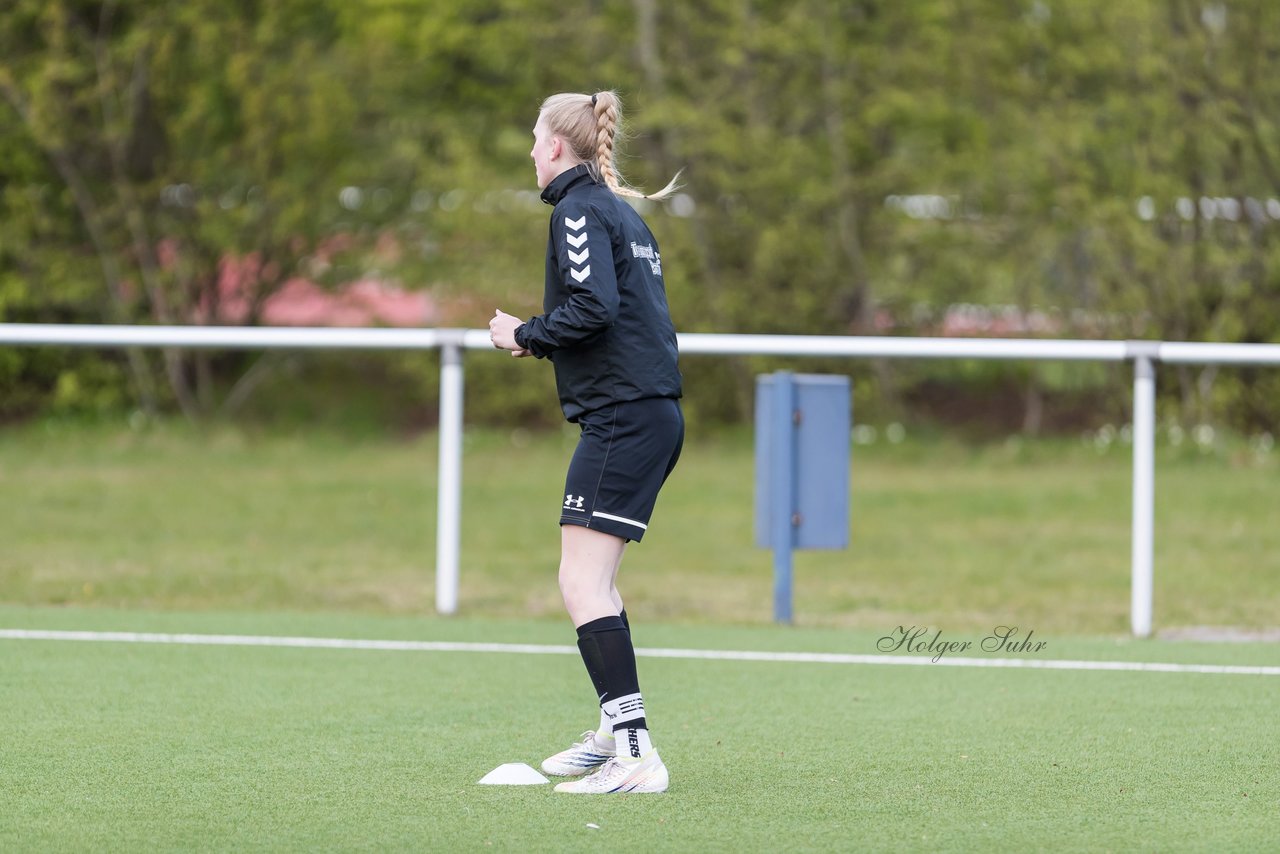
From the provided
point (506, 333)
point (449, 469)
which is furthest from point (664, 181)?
point (506, 333)

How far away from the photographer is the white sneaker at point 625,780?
15.0ft

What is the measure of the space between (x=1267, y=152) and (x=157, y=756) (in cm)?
1075

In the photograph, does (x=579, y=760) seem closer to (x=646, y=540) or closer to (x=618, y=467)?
(x=618, y=467)

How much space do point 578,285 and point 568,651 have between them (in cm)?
309

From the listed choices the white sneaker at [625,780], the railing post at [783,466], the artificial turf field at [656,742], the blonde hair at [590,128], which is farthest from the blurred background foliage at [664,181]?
the white sneaker at [625,780]

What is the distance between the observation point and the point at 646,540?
38.0ft

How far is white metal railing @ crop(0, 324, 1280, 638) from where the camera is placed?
7.72 meters

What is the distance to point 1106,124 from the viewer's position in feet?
47.2

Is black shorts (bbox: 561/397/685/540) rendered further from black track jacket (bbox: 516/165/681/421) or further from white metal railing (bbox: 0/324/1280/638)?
white metal railing (bbox: 0/324/1280/638)

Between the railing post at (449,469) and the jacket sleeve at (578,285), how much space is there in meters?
3.60

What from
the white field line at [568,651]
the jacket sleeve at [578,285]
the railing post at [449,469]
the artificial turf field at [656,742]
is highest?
the jacket sleeve at [578,285]

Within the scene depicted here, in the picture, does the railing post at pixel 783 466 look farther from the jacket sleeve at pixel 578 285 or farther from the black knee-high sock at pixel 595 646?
the jacket sleeve at pixel 578 285

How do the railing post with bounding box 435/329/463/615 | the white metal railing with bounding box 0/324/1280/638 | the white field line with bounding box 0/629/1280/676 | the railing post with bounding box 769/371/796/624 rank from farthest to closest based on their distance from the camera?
1. the railing post with bounding box 435/329/463/615
2. the railing post with bounding box 769/371/796/624
3. the white metal railing with bounding box 0/324/1280/638
4. the white field line with bounding box 0/629/1280/676

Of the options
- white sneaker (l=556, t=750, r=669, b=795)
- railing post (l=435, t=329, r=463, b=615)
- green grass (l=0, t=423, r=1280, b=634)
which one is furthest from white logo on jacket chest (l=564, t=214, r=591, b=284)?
green grass (l=0, t=423, r=1280, b=634)
